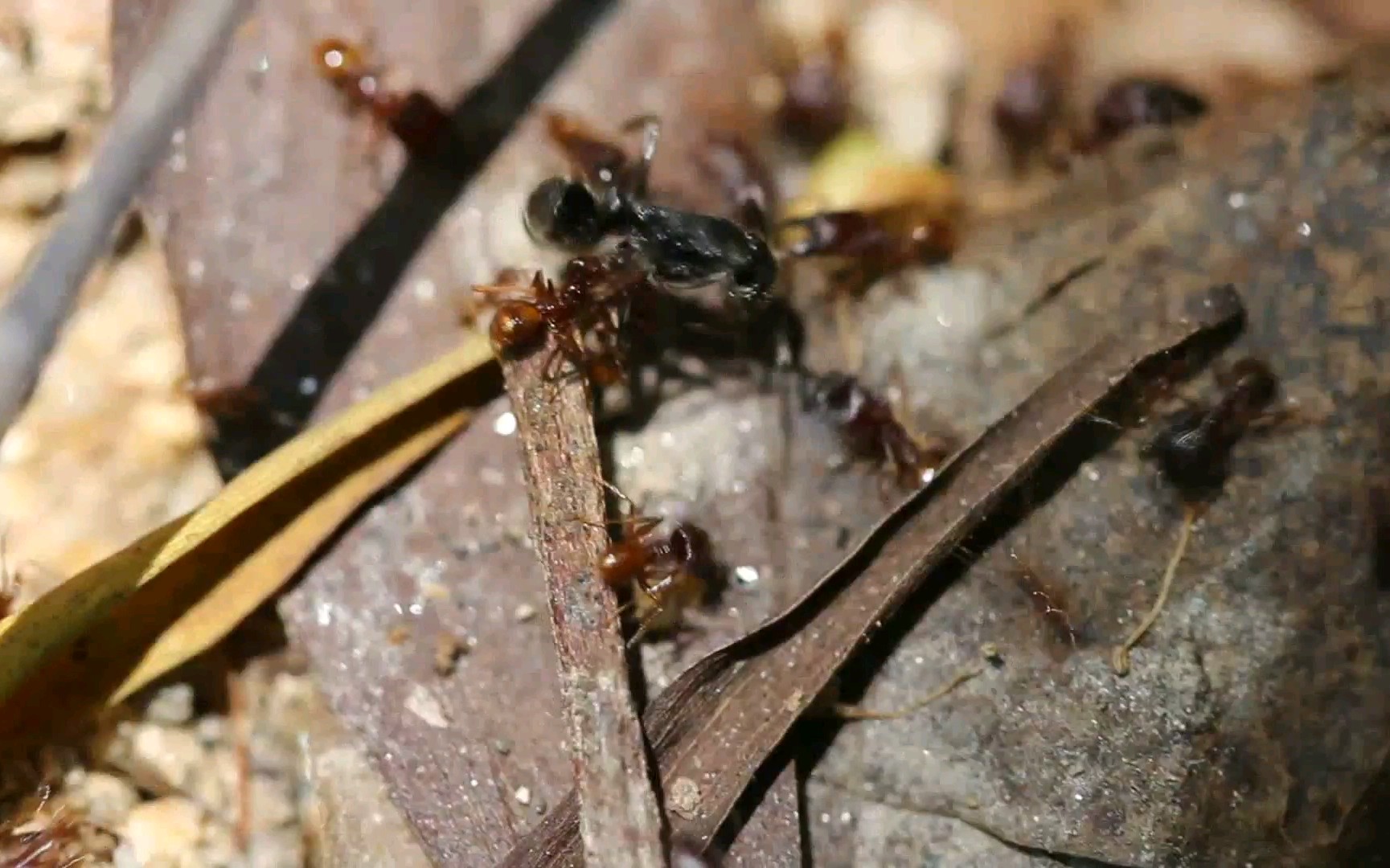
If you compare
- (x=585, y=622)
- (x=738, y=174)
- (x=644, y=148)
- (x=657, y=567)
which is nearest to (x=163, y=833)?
(x=585, y=622)

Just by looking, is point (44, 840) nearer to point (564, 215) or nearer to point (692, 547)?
point (692, 547)

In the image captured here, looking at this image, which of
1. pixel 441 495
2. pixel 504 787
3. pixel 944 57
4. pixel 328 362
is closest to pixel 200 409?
pixel 328 362

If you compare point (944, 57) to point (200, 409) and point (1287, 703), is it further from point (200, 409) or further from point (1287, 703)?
point (200, 409)

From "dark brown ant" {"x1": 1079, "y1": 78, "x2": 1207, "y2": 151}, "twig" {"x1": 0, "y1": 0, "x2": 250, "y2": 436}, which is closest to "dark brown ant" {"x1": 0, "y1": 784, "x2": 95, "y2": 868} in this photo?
"twig" {"x1": 0, "y1": 0, "x2": 250, "y2": 436}

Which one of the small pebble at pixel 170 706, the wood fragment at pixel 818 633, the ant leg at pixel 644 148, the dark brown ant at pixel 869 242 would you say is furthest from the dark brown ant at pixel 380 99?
the wood fragment at pixel 818 633

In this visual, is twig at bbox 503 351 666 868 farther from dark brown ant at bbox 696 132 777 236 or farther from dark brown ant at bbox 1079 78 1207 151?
dark brown ant at bbox 1079 78 1207 151

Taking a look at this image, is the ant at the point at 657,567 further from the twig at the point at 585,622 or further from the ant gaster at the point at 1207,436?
the ant gaster at the point at 1207,436
